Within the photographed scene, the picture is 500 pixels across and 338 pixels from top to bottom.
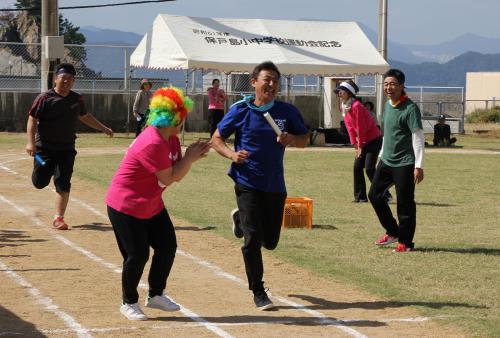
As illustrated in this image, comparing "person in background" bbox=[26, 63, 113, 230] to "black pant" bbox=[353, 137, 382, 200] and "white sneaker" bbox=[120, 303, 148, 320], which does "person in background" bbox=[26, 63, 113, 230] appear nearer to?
"black pant" bbox=[353, 137, 382, 200]

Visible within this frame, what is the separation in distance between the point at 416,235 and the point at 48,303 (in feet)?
19.3

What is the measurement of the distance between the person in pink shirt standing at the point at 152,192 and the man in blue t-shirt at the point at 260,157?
2.71 ft

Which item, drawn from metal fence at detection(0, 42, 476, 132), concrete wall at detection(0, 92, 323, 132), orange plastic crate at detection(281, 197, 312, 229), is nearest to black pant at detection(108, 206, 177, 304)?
orange plastic crate at detection(281, 197, 312, 229)

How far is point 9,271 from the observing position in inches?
415

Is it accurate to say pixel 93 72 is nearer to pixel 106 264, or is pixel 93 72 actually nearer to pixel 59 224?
pixel 59 224

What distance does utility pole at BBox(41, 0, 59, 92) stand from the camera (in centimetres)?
2230

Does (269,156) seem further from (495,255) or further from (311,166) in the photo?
(311,166)

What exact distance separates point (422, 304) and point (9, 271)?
3983mm

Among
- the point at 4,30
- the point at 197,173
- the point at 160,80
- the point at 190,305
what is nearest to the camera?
the point at 190,305

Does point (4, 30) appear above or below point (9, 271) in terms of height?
above

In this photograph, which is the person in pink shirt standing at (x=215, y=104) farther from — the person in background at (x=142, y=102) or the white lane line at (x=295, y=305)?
the white lane line at (x=295, y=305)

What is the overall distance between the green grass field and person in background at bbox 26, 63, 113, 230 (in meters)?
1.99

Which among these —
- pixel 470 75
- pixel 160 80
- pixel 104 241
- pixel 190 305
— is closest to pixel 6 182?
pixel 104 241

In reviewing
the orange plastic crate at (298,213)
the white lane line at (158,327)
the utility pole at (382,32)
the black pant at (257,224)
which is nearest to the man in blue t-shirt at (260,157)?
the black pant at (257,224)
